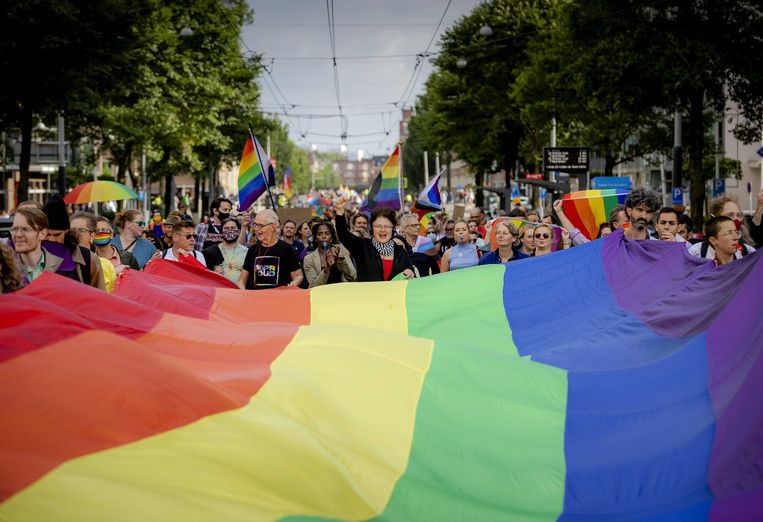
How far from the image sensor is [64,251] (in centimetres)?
734

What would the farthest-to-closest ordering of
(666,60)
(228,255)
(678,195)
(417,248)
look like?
(678,195) → (666,60) → (417,248) → (228,255)

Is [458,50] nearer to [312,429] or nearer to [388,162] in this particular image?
[388,162]

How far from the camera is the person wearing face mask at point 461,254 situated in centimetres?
1138

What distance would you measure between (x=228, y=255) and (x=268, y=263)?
1.02 meters

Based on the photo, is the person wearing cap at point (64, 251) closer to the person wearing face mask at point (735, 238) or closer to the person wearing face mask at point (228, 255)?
the person wearing face mask at point (228, 255)

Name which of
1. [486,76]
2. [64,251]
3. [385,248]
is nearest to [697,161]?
[385,248]

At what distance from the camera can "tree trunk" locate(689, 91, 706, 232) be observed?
29.9 metres

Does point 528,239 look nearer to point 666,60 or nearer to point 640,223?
point 640,223

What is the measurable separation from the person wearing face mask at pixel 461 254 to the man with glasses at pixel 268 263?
1.79 m

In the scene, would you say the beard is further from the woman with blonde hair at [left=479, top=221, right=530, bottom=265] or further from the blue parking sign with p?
the blue parking sign with p

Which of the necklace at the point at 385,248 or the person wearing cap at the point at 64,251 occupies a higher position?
the person wearing cap at the point at 64,251

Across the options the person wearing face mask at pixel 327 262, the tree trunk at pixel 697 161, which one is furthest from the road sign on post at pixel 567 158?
the person wearing face mask at pixel 327 262

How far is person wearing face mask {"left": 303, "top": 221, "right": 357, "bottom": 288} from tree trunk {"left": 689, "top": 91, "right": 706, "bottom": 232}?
20.3 metres

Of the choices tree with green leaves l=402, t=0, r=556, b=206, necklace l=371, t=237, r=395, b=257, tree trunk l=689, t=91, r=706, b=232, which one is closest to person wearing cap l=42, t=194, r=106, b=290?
necklace l=371, t=237, r=395, b=257
